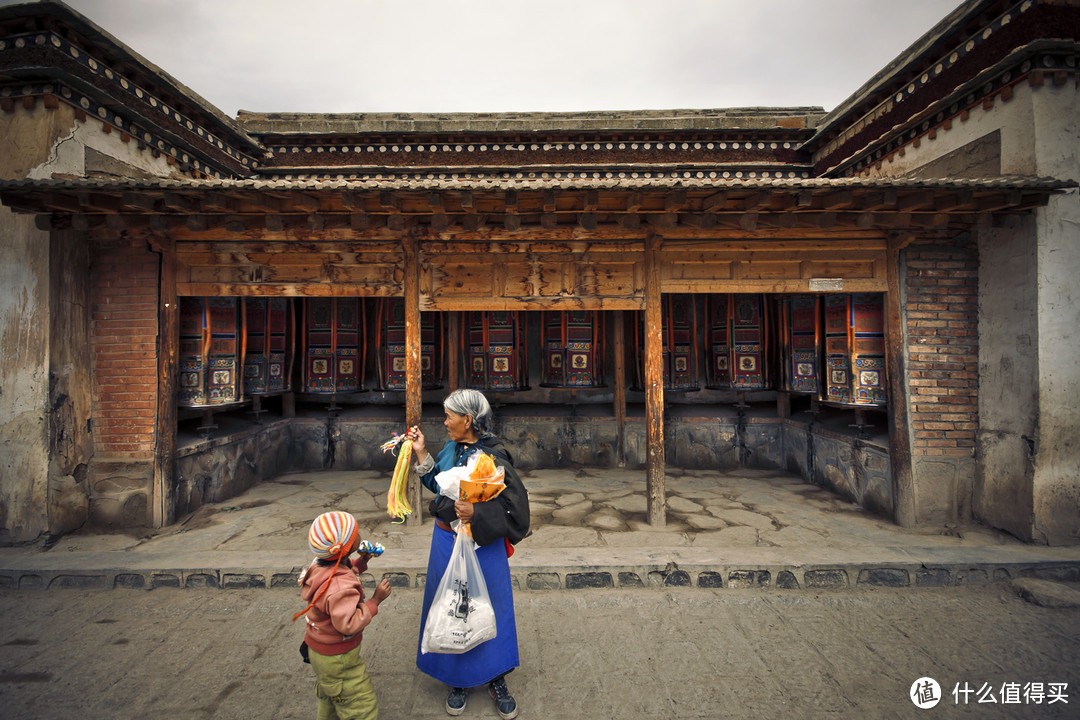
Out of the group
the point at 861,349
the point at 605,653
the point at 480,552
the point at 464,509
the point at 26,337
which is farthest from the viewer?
the point at 861,349

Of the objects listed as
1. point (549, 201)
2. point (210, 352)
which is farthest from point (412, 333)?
point (210, 352)

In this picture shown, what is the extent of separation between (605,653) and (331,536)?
2.08m

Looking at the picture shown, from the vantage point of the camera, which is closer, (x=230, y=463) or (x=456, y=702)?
(x=456, y=702)

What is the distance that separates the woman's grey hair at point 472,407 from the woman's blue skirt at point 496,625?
0.59 m

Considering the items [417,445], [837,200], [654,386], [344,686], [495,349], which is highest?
[837,200]

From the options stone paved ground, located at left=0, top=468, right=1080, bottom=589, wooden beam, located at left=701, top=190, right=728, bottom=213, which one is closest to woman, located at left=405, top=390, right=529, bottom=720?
stone paved ground, located at left=0, top=468, right=1080, bottom=589

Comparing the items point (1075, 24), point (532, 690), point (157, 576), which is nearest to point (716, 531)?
point (532, 690)

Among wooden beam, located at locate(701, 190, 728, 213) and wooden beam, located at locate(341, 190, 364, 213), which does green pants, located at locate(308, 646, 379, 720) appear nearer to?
wooden beam, located at locate(341, 190, 364, 213)

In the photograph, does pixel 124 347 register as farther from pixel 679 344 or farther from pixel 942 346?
pixel 942 346

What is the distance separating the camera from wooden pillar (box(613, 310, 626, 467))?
24.9ft

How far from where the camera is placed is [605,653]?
318cm

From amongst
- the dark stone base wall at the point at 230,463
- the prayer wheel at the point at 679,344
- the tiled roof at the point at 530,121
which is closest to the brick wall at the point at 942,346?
the prayer wheel at the point at 679,344

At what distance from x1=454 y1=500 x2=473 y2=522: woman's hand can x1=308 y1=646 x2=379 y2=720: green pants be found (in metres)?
0.69

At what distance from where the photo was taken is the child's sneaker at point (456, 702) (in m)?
2.60
